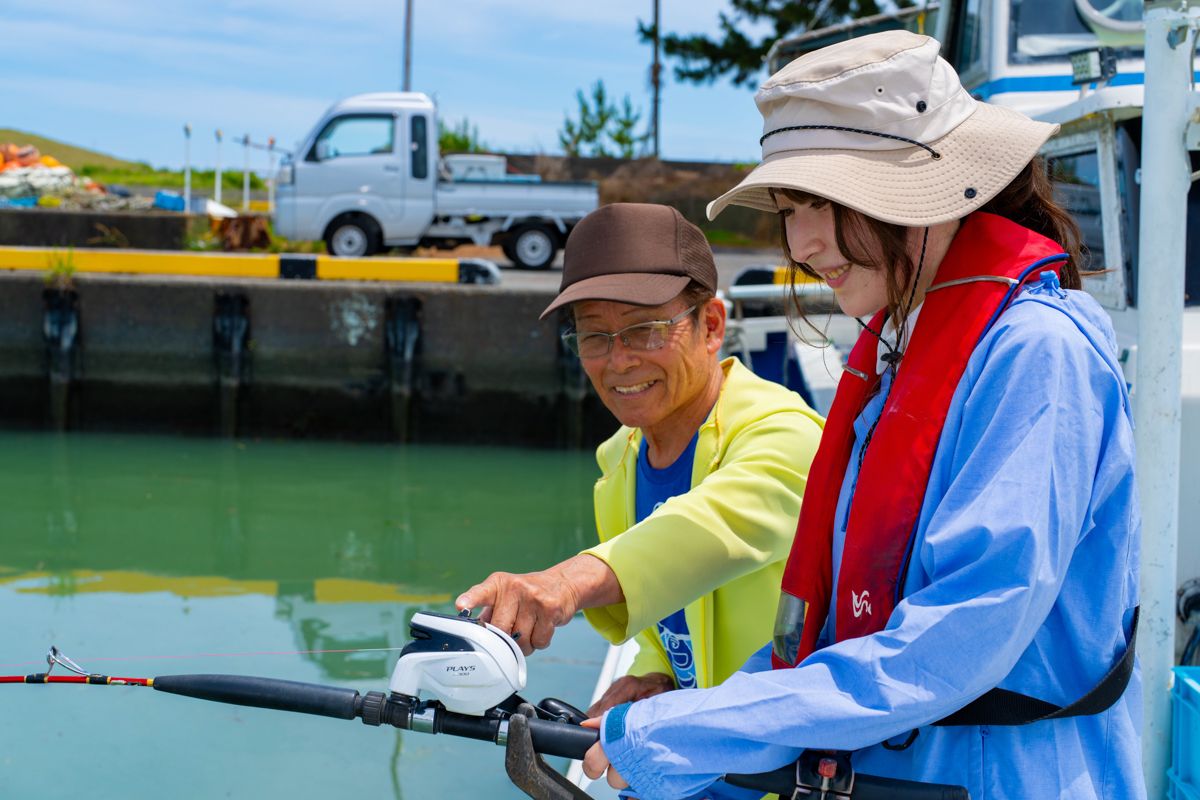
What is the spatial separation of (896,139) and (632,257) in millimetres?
963

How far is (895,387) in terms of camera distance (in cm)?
165

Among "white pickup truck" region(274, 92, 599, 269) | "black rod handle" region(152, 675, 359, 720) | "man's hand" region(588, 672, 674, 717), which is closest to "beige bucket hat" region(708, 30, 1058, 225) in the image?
"black rod handle" region(152, 675, 359, 720)

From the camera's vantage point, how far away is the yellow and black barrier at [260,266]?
1320 cm

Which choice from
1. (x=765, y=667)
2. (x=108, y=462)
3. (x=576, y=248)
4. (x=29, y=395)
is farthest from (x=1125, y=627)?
(x=29, y=395)

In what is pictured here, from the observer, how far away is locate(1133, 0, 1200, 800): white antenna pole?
3.19 metres

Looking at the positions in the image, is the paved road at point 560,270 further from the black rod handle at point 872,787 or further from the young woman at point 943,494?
the black rod handle at point 872,787

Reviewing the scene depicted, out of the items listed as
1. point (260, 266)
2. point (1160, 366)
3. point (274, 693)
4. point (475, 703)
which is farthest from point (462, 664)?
point (260, 266)

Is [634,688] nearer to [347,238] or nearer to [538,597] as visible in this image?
[538,597]

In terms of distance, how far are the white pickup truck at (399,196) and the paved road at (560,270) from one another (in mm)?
569

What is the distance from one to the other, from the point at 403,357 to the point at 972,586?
11.7 m

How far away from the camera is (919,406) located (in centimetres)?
156

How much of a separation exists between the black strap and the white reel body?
67 cm

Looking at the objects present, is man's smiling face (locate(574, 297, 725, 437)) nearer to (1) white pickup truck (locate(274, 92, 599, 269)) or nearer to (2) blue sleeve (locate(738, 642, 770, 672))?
(2) blue sleeve (locate(738, 642, 770, 672))

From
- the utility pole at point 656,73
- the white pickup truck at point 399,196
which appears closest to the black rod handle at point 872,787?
the white pickup truck at point 399,196
